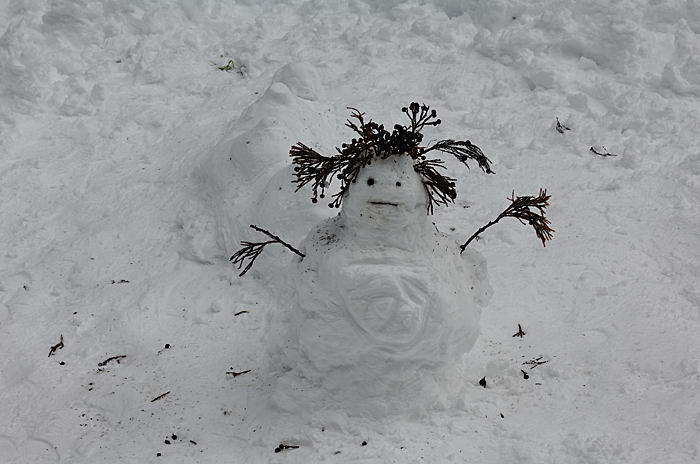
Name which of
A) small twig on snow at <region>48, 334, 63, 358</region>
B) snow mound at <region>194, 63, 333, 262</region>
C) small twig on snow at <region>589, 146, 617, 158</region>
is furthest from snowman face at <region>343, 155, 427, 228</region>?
small twig on snow at <region>589, 146, 617, 158</region>

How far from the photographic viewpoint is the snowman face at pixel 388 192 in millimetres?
2822

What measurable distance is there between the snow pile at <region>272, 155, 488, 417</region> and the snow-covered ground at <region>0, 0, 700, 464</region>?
15cm

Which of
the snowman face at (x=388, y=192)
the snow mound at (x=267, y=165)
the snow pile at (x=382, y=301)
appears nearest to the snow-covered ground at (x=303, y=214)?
the snow mound at (x=267, y=165)

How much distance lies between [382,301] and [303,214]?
123 cm

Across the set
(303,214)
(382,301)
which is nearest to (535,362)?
(382,301)

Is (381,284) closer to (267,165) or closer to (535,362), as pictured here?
(535,362)

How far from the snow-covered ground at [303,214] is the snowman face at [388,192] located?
84cm

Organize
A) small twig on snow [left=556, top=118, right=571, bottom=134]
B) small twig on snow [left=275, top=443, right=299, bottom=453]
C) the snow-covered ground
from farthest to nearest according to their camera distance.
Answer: small twig on snow [left=556, top=118, right=571, bottom=134] → the snow-covered ground → small twig on snow [left=275, top=443, right=299, bottom=453]

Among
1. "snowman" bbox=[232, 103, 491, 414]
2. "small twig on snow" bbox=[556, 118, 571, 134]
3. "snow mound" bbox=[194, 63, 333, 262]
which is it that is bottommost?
"small twig on snow" bbox=[556, 118, 571, 134]

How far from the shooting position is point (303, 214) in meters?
3.97

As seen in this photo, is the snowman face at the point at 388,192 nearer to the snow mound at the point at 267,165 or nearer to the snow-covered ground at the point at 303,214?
the snow-covered ground at the point at 303,214

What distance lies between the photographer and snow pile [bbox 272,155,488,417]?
286 centimetres

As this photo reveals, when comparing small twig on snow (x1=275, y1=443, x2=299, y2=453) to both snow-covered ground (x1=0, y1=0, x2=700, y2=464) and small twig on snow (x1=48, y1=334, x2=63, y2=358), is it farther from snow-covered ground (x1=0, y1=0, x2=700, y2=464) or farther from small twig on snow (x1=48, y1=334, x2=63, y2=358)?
small twig on snow (x1=48, y1=334, x2=63, y2=358)

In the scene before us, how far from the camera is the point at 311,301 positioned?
3.01 metres
